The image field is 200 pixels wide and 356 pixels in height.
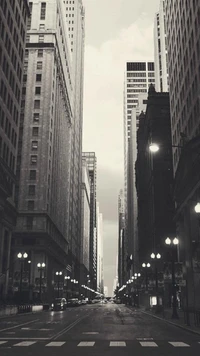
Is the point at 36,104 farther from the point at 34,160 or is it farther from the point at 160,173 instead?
the point at 160,173

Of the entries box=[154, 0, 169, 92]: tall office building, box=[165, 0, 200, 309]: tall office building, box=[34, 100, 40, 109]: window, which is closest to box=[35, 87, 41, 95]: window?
box=[34, 100, 40, 109]: window

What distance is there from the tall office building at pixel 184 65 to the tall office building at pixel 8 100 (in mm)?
25634

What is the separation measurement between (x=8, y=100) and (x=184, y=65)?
A: 87.6 ft

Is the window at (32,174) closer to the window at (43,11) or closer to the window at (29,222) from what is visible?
the window at (29,222)

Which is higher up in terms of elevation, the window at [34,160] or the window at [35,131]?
the window at [35,131]

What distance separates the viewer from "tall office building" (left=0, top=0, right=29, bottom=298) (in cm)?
6091

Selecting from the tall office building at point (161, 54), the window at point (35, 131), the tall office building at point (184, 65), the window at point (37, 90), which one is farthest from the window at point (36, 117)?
the tall office building at point (161, 54)

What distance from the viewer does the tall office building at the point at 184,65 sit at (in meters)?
51.7

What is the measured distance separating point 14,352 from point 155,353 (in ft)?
16.8

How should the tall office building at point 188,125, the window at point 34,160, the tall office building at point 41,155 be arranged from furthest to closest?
the window at point 34,160 < the tall office building at point 41,155 < the tall office building at point 188,125

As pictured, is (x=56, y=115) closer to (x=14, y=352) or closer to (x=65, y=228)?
(x=65, y=228)

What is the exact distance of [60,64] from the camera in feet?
404

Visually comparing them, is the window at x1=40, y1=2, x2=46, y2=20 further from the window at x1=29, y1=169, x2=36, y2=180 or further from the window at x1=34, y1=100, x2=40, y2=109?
the window at x1=29, y1=169, x2=36, y2=180

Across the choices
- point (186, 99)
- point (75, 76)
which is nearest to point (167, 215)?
point (186, 99)
